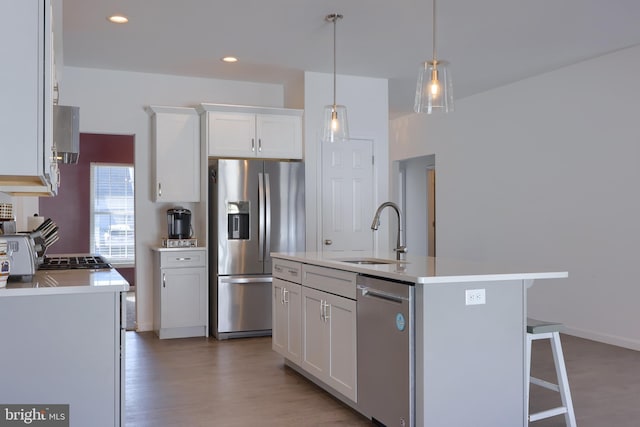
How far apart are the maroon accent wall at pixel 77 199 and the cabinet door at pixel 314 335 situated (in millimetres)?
5899

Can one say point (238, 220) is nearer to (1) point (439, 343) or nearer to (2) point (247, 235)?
(2) point (247, 235)

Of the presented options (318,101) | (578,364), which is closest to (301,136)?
(318,101)

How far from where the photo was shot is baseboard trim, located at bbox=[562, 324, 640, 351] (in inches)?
198

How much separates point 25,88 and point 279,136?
4.00 m

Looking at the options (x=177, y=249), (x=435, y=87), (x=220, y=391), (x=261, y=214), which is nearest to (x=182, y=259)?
(x=177, y=249)

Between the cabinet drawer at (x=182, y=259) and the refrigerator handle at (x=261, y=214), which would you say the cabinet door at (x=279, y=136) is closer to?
the refrigerator handle at (x=261, y=214)

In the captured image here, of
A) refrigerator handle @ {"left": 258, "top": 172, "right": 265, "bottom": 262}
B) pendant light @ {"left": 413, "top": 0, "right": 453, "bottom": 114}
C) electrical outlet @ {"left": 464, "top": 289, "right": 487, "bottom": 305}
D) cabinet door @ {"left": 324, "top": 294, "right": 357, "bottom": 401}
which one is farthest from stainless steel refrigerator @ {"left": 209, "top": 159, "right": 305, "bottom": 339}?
electrical outlet @ {"left": 464, "top": 289, "right": 487, "bottom": 305}

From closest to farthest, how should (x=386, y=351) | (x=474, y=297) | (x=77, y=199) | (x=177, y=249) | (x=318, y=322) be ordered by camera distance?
(x=474, y=297) → (x=386, y=351) → (x=318, y=322) → (x=177, y=249) → (x=77, y=199)

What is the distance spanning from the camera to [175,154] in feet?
19.0

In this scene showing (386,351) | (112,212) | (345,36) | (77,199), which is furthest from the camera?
(112,212)

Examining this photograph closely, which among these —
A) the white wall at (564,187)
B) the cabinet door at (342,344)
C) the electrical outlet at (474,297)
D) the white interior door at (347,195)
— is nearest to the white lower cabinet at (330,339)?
the cabinet door at (342,344)

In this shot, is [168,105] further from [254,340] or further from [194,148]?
[254,340]

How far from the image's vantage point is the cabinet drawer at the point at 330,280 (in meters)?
3.24

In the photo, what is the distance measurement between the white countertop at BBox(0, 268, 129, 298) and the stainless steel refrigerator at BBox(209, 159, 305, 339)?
274 centimetres
